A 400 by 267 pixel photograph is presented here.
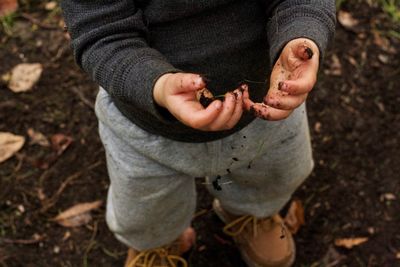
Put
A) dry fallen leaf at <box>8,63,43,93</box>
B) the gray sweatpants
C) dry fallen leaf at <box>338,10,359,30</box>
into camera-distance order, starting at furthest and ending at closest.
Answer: dry fallen leaf at <box>338,10,359,30</box>, dry fallen leaf at <box>8,63,43,93</box>, the gray sweatpants

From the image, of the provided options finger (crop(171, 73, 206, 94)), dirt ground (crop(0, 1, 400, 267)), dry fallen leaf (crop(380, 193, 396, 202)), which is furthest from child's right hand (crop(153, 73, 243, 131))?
dry fallen leaf (crop(380, 193, 396, 202))

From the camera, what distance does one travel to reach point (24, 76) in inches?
77.3

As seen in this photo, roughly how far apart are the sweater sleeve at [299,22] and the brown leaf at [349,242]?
774mm

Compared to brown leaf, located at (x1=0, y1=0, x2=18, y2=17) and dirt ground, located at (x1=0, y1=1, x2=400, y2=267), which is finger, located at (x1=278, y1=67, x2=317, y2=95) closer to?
dirt ground, located at (x1=0, y1=1, x2=400, y2=267)

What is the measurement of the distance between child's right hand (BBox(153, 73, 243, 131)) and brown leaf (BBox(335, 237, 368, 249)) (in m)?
0.90

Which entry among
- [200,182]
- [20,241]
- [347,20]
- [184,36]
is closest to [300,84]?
[184,36]

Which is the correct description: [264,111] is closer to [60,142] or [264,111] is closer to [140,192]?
[140,192]

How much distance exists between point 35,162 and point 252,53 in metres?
0.94

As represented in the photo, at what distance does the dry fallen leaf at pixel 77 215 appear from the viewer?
1688mm

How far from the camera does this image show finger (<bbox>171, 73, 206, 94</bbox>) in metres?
0.79

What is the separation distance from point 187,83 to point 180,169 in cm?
41

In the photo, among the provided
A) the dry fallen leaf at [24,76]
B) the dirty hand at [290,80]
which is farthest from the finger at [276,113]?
the dry fallen leaf at [24,76]

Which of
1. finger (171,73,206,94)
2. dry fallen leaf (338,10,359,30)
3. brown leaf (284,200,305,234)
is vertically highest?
finger (171,73,206,94)

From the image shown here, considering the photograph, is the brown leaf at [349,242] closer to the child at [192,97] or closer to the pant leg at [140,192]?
the child at [192,97]
